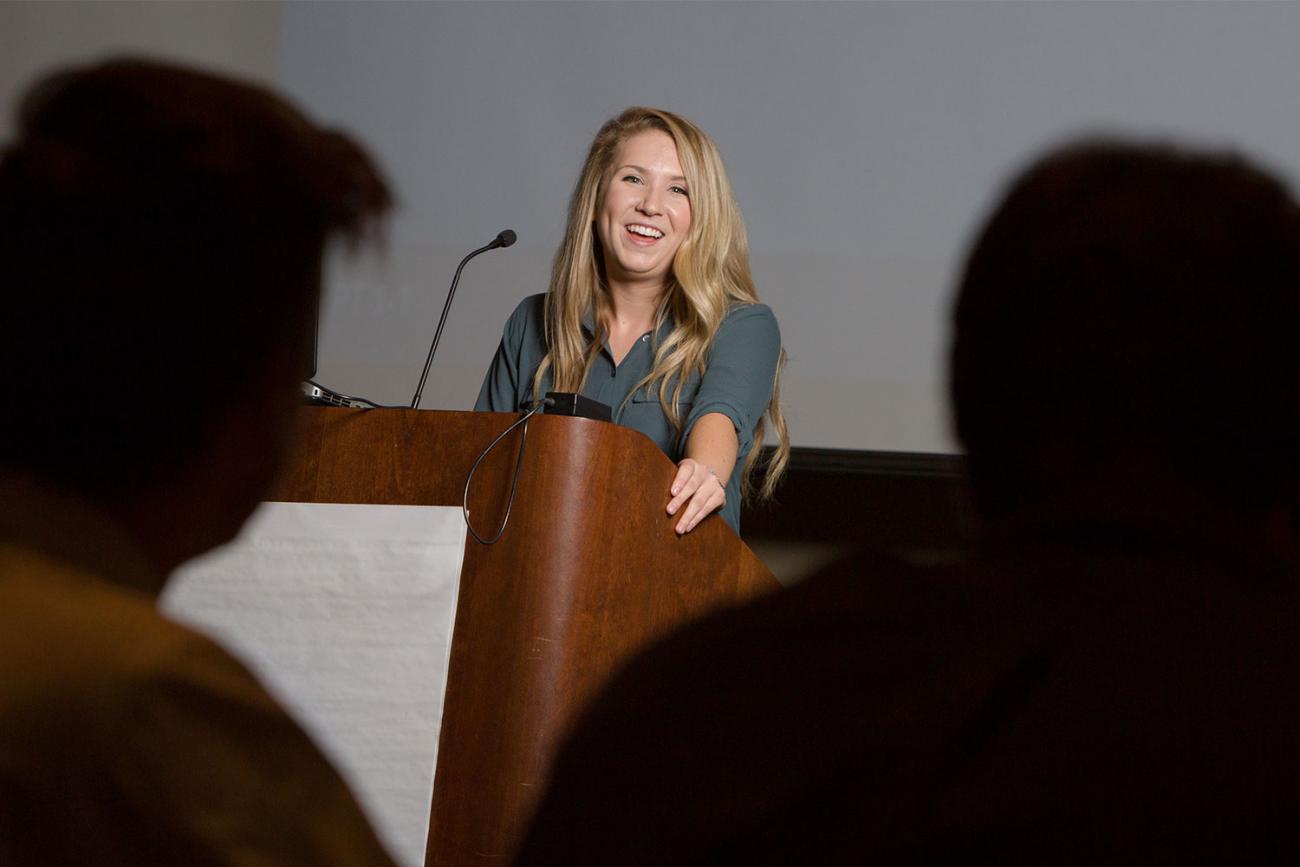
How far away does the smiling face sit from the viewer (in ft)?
9.16

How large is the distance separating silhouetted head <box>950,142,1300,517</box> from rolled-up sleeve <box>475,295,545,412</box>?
2.01 meters

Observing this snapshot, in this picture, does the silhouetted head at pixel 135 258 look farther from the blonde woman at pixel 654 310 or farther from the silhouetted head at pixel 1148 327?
the blonde woman at pixel 654 310

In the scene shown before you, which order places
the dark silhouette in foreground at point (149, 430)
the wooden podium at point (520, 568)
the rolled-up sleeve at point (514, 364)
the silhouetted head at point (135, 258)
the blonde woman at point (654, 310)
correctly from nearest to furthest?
1. the dark silhouette in foreground at point (149, 430)
2. the silhouetted head at point (135, 258)
3. the wooden podium at point (520, 568)
4. the blonde woman at point (654, 310)
5. the rolled-up sleeve at point (514, 364)

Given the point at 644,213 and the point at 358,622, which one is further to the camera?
the point at 644,213

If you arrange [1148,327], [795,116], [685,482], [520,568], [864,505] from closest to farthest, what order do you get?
[1148,327]
[520,568]
[685,482]
[795,116]
[864,505]

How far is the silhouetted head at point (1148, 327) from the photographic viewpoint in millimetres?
710

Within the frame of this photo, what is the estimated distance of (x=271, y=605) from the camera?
186cm

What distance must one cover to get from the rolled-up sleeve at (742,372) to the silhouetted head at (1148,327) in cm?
165

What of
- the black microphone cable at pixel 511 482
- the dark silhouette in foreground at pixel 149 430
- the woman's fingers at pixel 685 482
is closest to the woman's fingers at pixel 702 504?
the woman's fingers at pixel 685 482

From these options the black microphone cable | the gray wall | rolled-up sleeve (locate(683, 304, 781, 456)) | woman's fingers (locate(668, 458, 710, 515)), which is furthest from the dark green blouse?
the gray wall

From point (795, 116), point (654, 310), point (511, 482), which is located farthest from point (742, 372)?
point (795, 116)

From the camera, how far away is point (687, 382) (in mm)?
2551

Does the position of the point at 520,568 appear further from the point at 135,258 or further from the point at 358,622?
the point at 135,258

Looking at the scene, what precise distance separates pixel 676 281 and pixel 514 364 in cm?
37
